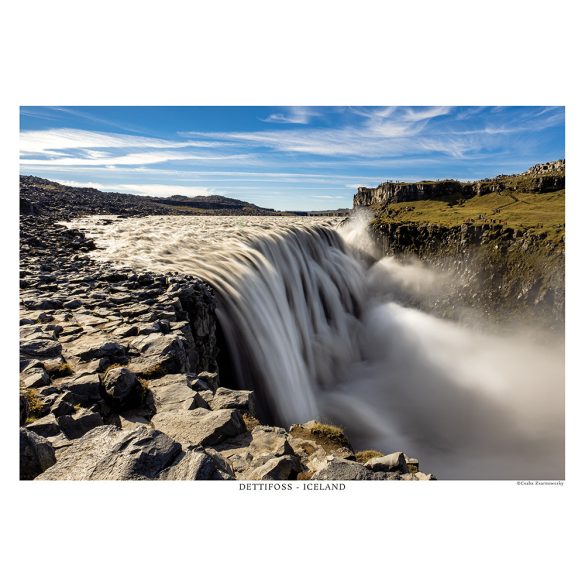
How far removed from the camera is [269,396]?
12211 millimetres

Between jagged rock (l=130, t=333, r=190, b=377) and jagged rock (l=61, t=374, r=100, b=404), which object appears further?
jagged rock (l=130, t=333, r=190, b=377)

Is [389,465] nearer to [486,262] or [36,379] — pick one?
[36,379]

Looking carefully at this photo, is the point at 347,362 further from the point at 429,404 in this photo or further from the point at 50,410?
the point at 50,410

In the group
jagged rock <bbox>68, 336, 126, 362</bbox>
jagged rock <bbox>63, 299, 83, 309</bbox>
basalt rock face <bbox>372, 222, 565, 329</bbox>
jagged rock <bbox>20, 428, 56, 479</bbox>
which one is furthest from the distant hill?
basalt rock face <bbox>372, 222, 565, 329</bbox>

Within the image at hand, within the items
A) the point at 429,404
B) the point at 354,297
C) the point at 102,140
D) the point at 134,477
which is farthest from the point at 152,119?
the point at 354,297

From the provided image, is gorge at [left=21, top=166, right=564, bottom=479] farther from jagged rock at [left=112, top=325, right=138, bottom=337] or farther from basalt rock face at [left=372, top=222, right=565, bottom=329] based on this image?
basalt rock face at [left=372, top=222, right=565, bottom=329]

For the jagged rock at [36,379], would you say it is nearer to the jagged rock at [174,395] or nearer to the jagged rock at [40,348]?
the jagged rock at [40,348]

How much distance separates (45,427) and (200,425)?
2033 millimetres

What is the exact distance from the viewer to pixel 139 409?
5.90 meters

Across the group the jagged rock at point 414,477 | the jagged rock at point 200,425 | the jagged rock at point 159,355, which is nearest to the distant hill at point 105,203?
the jagged rock at point 159,355

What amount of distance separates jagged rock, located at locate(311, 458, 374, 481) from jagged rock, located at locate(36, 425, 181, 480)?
1950 mm

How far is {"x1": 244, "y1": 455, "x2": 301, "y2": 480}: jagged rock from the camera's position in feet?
15.8

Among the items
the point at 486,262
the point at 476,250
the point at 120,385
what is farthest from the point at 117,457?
the point at 476,250

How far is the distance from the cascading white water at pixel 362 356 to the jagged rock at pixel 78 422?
6.41m
